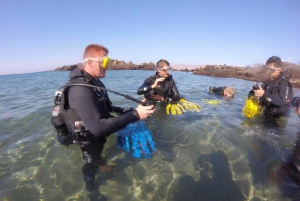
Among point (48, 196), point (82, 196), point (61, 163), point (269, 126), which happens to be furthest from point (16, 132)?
point (269, 126)

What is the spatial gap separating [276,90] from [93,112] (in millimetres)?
5322

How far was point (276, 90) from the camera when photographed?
16.1ft

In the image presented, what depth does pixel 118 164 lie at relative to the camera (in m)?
3.16

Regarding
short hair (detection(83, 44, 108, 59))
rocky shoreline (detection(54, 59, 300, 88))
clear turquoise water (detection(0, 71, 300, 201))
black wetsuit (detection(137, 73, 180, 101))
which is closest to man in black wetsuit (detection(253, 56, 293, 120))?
rocky shoreline (detection(54, 59, 300, 88))

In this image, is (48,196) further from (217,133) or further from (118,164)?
(217,133)

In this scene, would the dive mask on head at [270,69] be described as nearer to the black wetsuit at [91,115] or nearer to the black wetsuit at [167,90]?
the black wetsuit at [167,90]

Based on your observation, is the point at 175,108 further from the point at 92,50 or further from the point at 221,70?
the point at 221,70

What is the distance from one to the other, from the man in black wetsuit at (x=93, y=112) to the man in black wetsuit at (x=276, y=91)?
3934 millimetres

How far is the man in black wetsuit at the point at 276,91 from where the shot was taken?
4.56 meters

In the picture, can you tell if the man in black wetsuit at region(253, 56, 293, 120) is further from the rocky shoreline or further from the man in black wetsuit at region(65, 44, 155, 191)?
the man in black wetsuit at region(65, 44, 155, 191)

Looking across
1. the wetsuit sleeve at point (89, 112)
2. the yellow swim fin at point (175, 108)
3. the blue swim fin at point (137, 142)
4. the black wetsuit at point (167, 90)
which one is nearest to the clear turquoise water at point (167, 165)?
the blue swim fin at point (137, 142)

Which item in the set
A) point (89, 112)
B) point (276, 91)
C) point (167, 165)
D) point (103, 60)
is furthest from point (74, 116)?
point (276, 91)

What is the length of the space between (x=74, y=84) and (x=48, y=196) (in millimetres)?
1797

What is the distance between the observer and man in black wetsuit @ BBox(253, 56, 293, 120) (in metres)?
4.56
